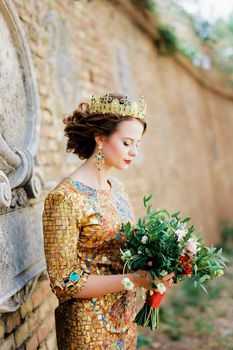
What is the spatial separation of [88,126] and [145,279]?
817mm

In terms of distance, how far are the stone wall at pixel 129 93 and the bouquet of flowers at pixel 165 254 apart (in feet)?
2.50

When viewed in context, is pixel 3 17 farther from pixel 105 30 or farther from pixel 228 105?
pixel 228 105

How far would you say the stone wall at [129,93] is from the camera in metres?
3.32

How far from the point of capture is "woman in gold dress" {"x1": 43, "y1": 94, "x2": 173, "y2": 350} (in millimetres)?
2098

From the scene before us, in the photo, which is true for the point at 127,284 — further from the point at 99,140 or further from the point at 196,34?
the point at 196,34

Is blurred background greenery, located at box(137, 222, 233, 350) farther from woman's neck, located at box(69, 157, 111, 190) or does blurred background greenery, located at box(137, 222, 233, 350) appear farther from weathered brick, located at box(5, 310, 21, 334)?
woman's neck, located at box(69, 157, 111, 190)

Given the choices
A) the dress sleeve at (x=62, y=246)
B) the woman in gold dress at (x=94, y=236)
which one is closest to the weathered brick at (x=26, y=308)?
the woman in gold dress at (x=94, y=236)

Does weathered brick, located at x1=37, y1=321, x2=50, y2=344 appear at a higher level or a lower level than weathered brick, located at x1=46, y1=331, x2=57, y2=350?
higher

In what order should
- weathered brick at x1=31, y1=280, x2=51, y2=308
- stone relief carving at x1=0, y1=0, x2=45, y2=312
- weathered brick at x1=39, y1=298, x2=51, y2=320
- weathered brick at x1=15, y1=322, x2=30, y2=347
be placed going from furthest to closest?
weathered brick at x1=39, y1=298, x2=51, y2=320 < weathered brick at x1=31, y1=280, x2=51, y2=308 < weathered brick at x1=15, y1=322, x2=30, y2=347 < stone relief carving at x1=0, y1=0, x2=45, y2=312

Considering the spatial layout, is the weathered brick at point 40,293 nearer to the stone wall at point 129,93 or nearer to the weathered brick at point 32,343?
the stone wall at point 129,93

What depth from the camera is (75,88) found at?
4383 millimetres

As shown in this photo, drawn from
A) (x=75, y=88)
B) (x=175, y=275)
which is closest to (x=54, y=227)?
(x=175, y=275)

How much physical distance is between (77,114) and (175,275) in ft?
3.14

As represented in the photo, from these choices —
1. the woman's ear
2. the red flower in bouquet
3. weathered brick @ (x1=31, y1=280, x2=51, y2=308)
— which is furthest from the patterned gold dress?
weathered brick @ (x1=31, y1=280, x2=51, y2=308)
